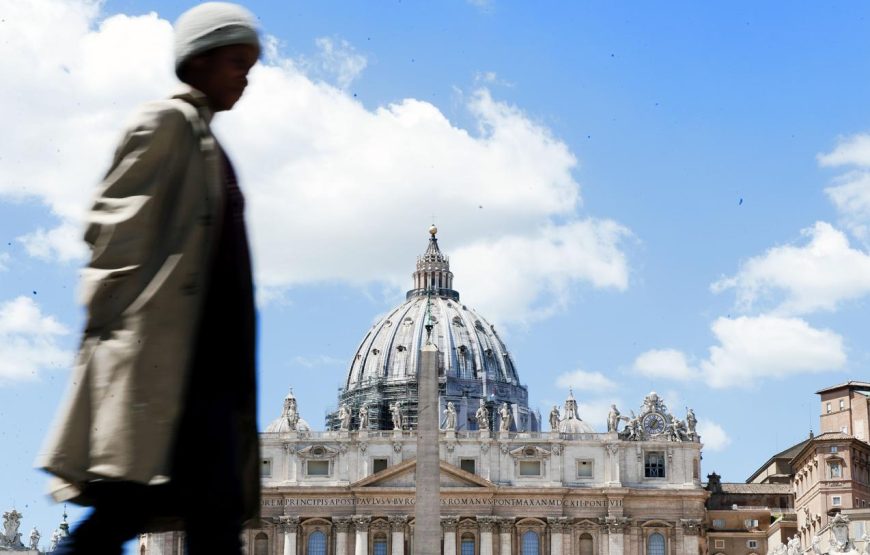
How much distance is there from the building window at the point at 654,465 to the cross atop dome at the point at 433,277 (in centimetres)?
4465

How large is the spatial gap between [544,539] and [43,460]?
95.6 metres

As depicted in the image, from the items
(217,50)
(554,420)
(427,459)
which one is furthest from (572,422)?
(217,50)

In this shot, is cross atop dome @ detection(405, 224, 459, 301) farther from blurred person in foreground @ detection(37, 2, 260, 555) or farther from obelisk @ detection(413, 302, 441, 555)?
blurred person in foreground @ detection(37, 2, 260, 555)

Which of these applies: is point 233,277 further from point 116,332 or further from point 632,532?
point 632,532

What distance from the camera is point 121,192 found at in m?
5.04

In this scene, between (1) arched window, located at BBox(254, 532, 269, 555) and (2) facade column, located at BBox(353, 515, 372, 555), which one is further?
(1) arched window, located at BBox(254, 532, 269, 555)

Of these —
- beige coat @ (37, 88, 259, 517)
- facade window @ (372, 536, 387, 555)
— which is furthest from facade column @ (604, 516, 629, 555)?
beige coat @ (37, 88, 259, 517)

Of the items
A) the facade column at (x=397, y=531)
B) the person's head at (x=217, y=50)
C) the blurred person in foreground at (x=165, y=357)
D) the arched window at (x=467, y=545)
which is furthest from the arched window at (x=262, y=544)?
the blurred person in foreground at (x=165, y=357)

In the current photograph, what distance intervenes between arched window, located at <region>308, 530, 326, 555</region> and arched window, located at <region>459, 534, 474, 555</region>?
343 inches

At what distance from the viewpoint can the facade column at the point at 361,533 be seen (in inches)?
3839

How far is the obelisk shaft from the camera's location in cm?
5844

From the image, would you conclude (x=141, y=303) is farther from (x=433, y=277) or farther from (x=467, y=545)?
(x=433, y=277)

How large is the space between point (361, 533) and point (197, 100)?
94.1 meters

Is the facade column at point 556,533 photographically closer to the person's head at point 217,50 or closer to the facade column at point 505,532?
the facade column at point 505,532
